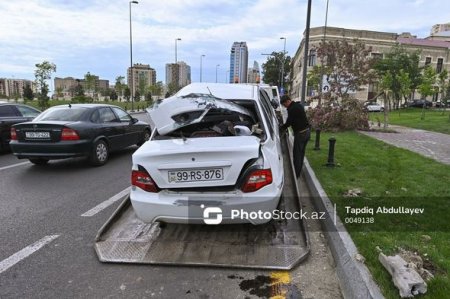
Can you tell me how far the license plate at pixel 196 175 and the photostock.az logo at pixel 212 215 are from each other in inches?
12.0

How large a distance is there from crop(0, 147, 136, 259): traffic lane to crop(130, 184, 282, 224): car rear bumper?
1.71 meters

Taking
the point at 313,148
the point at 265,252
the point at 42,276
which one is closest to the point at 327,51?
the point at 313,148

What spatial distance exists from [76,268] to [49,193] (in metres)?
3.03

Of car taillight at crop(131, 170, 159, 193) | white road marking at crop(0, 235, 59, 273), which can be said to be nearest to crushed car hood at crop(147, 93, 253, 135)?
car taillight at crop(131, 170, 159, 193)

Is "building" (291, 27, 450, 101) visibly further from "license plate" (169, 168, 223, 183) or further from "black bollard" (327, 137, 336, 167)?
"license plate" (169, 168, 223, 183)

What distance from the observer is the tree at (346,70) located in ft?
56.3

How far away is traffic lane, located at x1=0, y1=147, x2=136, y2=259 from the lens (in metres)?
4.53

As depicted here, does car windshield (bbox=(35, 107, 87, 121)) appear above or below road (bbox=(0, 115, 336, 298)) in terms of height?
above

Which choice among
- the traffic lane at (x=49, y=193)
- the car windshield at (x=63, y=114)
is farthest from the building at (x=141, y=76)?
the traffic lane at (x=49, y=193)

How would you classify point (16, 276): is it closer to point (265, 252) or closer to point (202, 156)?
point (202, 156)

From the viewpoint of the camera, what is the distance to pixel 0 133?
981 centimetres

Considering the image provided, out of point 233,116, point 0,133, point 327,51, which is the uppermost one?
point 327,51

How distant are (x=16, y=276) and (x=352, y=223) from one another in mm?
3739

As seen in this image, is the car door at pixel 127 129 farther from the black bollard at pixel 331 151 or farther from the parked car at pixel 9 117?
the black bollard at pixel 331 151
